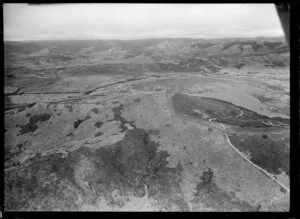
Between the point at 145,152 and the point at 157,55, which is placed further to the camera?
the point at 157,55

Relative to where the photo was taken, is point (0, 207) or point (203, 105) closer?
point (0, 207)

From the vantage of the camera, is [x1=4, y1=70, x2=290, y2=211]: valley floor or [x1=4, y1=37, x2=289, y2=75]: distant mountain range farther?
[x1=4, y1=37, x2=289, y2=75]: distant mountain range

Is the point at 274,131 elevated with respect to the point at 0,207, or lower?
lower

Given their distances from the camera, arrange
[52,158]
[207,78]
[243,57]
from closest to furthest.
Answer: [52,158], [207,78], [243,57]

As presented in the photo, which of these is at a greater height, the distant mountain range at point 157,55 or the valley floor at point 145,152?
the distant mountain range at point 157,55

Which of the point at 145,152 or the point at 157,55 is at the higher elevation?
the point at 157,55

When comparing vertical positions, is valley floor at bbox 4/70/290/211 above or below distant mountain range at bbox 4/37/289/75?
below

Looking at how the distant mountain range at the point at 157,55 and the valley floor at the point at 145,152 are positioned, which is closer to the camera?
the valley floor at the point at 145,152

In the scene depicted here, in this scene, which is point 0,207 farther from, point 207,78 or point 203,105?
point 207,78
